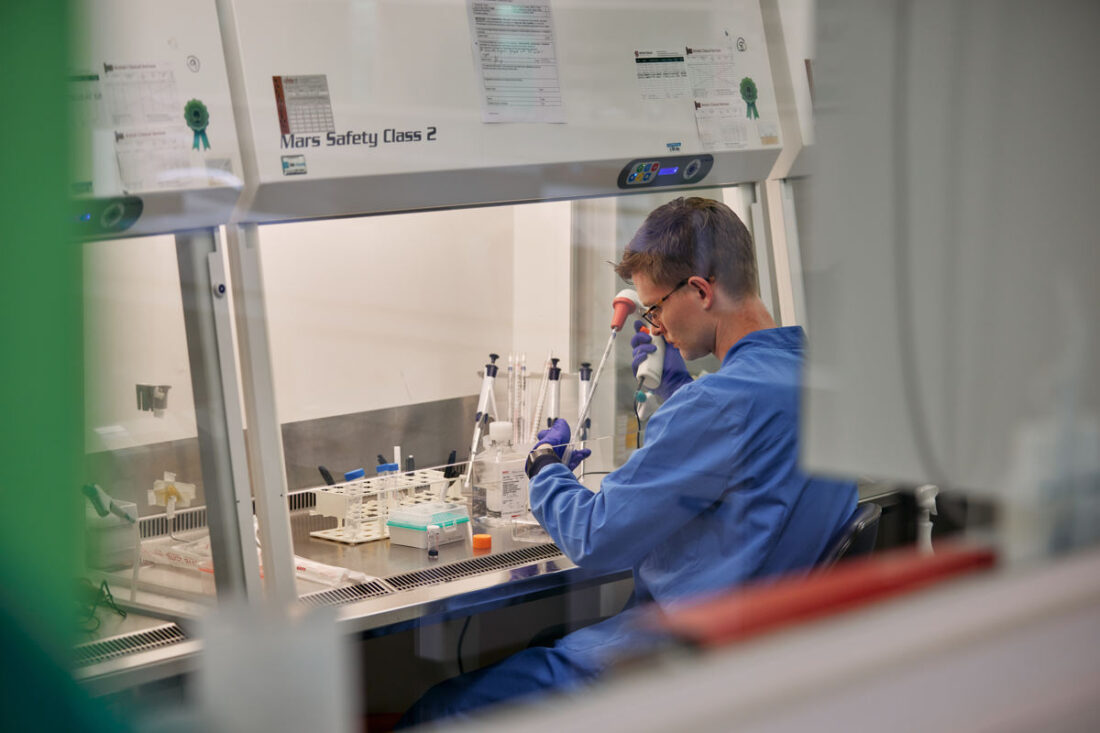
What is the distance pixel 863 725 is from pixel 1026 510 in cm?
34

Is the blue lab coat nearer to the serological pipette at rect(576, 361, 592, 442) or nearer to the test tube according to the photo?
the test tube

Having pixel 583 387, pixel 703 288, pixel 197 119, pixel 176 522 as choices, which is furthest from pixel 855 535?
pixel 197 119

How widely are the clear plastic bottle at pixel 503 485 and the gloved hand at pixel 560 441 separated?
74 mm

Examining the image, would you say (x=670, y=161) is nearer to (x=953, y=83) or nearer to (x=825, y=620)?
(x=953, y=83)

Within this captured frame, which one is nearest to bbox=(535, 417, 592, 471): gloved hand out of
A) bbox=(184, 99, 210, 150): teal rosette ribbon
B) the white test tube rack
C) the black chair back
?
the white test tube rack

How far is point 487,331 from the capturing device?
2650 mm

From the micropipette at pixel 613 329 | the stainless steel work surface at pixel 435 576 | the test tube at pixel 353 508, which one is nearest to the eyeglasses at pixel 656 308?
the micropipette at pixel 613 329

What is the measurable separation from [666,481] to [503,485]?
2.26 feet

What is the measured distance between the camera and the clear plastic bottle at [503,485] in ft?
7.91

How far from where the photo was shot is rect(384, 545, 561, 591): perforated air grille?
6.94ft

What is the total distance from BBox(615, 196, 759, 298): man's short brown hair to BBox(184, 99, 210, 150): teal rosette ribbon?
976 mm

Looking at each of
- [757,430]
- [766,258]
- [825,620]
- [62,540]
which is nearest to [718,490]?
[757,430]

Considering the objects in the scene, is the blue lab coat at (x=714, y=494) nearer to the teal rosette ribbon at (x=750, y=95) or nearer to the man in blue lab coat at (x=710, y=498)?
the man in blue lab coat at (x=710, y=498)

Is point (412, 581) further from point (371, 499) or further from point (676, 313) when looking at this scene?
point (676, 313)
